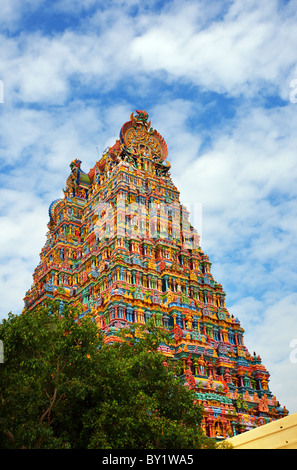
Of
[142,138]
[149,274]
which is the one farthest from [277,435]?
[142,138]

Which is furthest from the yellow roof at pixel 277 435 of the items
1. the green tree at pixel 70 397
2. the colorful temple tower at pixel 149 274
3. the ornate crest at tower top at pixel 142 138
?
the ornate crest at tower top at pixel 142 138

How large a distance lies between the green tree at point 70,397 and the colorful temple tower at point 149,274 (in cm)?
1687

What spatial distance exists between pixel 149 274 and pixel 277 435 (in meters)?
30.3

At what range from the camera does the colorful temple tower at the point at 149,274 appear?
42.3m

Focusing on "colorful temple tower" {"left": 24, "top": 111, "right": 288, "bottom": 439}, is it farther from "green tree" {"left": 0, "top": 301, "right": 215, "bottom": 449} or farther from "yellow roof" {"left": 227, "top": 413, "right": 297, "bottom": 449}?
"yellow roof" {"left": 227, "top": 413, "right": 297, "bottom": 449}

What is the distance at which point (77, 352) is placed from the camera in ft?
70.9

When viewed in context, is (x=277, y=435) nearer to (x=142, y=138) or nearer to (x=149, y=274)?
(x=149, y=274)

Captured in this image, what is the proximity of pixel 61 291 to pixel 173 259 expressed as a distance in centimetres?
1272

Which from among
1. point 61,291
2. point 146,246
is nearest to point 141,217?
point 146,246

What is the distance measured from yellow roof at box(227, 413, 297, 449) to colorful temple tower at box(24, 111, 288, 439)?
61.8 ft

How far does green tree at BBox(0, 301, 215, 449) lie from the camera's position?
1889cm
